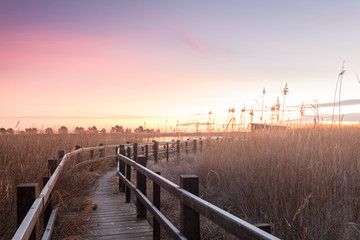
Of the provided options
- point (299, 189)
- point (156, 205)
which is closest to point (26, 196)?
point (156, 205)

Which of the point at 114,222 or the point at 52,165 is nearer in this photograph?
the point at 52,165

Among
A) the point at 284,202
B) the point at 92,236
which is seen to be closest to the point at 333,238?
the point at 284,202

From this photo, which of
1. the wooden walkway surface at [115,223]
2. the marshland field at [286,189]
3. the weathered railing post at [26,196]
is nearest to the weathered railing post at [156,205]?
the wooden walkway surface at [115,223]

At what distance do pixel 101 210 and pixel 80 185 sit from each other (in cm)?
86

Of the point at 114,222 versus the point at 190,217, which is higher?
the point at 190,217

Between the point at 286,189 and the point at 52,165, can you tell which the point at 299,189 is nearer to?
the point at 286,189

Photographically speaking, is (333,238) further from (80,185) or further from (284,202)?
(80,185)

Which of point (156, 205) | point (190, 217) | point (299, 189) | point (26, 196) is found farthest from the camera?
point (299, 189)

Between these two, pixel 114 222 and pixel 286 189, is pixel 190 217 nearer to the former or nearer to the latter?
pixel 286 189

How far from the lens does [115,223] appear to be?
641 cm

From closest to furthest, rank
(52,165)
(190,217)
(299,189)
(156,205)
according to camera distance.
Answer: (190,217) < (156,205) < (299,189) < (52,165)

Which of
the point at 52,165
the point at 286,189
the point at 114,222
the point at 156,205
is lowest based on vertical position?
the point at 114,222

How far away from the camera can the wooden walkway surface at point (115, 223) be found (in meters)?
5.68

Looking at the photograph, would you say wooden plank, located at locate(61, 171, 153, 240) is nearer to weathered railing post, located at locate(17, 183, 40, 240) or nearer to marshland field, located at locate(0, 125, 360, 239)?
marshland field, located at locate(0, 125, 360, 239)
